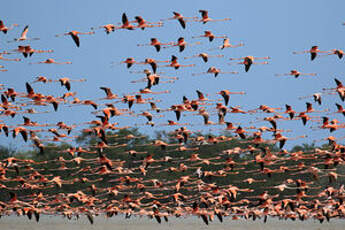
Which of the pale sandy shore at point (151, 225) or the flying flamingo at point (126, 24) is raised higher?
the flying flamingo at point (126, 24)

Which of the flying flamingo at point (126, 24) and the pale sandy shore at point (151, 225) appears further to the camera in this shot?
the pale sandy shore at point (151, 225)

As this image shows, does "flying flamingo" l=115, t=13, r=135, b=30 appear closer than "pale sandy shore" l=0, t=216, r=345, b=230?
Yes

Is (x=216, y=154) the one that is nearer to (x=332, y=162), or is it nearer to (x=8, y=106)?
(x=332, y=162)

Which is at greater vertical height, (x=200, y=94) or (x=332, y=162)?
(x=200, y=94)

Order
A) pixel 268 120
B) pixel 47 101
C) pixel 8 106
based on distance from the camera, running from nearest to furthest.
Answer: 1. pixel 8 106
2. pixel 47 101
3. pixel 268 120

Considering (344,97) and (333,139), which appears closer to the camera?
(344,97)

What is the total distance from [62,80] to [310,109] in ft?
54.0

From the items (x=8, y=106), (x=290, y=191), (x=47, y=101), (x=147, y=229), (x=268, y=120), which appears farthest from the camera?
(x=290, y=191)

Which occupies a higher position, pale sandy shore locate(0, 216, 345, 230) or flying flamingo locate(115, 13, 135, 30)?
flying flamingo locate(115, 13, 135, 30)

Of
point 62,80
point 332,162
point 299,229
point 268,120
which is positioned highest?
point 62,80

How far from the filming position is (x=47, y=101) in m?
39.3

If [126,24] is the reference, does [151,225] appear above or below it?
below

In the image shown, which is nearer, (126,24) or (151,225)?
(126,24)

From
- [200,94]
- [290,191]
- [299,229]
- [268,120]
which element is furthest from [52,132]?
[290,191]
